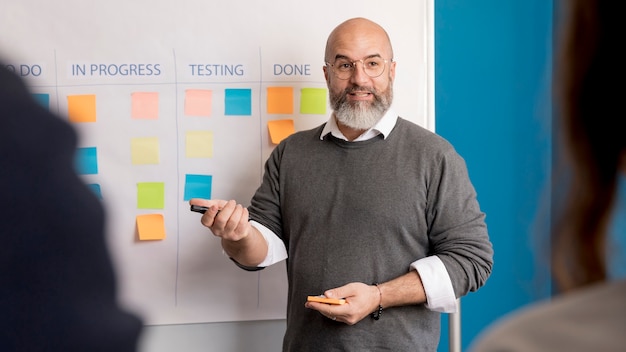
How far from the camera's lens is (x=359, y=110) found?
1898 mm

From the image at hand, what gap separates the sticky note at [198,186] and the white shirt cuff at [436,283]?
70cm

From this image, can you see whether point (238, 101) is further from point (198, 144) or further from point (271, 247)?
point (271, 247)

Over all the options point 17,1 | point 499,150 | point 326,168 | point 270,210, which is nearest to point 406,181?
point 326,168

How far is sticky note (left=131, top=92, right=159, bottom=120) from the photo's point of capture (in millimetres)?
2061

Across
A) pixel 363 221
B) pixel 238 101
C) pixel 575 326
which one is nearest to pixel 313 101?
pixel 238 101

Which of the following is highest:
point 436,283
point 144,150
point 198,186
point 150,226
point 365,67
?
point 365,67

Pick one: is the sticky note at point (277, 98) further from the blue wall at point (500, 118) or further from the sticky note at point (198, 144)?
the blue wall at point (500, 118)

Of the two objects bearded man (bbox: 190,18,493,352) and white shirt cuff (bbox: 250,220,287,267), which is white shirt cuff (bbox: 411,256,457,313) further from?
white shirt cuff (bbox: 250,220,287,267)

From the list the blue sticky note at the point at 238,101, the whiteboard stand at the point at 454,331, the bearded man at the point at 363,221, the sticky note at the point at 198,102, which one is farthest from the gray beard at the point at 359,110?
the whiteboard stand at the point at 454,331

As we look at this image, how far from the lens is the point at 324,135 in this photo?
1.96m

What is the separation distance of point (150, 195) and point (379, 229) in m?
0.72

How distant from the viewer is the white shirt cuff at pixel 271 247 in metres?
1.89

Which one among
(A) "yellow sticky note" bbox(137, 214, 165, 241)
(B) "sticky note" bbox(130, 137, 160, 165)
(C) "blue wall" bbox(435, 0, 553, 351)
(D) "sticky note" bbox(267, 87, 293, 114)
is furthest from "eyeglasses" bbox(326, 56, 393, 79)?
(A) "yellow sticky note" bbox(137, 214, 165, 241)

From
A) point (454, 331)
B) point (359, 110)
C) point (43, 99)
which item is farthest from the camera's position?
point (454, 331)
